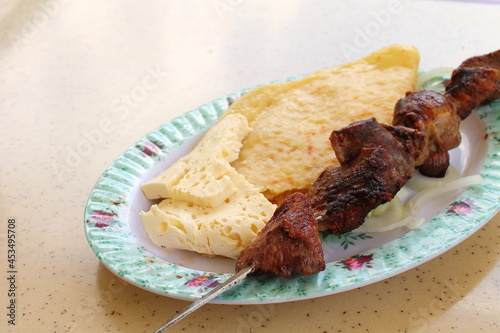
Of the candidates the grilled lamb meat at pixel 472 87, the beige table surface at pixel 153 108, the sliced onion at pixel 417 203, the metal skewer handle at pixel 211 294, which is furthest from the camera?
the grilled lamb meat at pixel 472 87

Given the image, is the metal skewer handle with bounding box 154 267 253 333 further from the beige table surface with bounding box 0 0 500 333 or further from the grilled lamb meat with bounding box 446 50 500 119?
the grilled lamb meat with bounding box 446 50 500 119

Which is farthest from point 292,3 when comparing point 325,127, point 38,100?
point 325,127

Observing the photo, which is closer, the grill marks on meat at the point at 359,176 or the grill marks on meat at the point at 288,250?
the grill marks on meat at the point at 288,250

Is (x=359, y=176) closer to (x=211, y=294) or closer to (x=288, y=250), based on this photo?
(x=288, y=250)

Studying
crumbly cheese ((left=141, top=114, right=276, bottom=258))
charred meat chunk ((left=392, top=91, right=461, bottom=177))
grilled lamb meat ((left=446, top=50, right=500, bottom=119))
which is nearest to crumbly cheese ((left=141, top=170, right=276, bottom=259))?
crumbly cheese ((left=141, top=114, right=276, bottom=258))

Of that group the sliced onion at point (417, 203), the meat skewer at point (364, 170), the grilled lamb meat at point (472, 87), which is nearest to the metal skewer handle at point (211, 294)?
the meat skewer at point (364, 170)

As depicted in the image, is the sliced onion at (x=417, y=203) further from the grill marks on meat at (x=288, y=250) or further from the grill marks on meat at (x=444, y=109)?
the grill marks on meat at (x=288, y=250)

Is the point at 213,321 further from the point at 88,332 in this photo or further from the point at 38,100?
the point at 38,100
